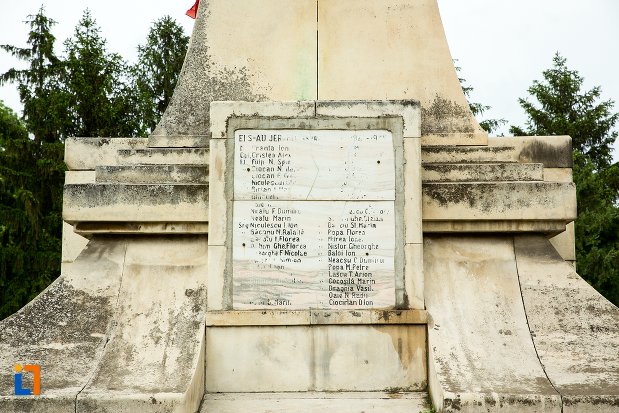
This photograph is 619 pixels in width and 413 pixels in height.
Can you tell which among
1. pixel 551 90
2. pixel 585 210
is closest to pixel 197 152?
pixel 585 210

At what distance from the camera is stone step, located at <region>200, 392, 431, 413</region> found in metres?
6.77

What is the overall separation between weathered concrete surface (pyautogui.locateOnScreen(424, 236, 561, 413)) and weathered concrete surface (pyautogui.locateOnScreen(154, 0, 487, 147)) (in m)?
1.49

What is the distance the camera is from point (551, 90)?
2709 centimetres

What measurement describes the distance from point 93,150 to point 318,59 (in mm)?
2540

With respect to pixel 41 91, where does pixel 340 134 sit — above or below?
below

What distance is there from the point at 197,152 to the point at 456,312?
296 centimetres

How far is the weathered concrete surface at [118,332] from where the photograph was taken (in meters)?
6.43

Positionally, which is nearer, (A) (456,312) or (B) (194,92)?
(A) (456,312)

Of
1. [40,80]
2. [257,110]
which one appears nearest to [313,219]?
[257,110]

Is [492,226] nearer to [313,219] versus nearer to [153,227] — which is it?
[313,219]

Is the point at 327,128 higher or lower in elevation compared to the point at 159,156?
higher

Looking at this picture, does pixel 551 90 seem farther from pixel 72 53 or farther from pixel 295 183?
pixel 295 183

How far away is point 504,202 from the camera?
7730 millimetres

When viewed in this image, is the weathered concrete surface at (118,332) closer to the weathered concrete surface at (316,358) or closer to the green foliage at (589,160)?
the weathered concrete surface at (316,358)
